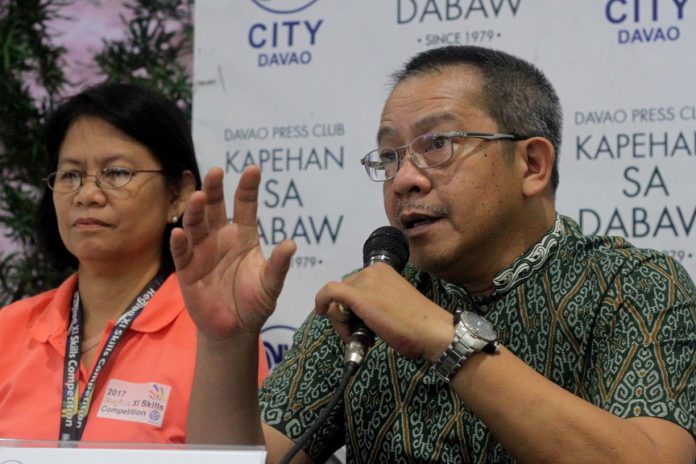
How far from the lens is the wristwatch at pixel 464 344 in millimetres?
1614

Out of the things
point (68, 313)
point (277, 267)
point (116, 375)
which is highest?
point (277, 267)

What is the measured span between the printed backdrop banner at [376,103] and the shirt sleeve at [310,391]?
0.82 m

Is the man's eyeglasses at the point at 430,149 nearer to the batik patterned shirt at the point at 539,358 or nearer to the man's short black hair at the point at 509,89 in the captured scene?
the man's short black hair at the point at 509,89

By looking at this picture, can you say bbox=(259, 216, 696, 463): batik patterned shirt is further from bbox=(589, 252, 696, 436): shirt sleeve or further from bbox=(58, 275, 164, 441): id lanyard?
bbox=(58, 275, 164, 441): id lanyard

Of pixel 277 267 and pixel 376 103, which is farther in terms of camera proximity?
pixel 376 103

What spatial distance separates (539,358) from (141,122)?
1381mm

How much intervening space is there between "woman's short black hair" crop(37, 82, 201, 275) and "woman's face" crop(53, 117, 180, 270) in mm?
23

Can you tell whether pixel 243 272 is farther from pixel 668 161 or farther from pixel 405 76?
pixel 668 161

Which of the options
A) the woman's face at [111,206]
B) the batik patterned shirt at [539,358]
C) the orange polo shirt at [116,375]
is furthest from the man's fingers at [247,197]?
the woman's face at [111,206]

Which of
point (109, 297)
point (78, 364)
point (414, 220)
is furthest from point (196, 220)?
point (109, 297)

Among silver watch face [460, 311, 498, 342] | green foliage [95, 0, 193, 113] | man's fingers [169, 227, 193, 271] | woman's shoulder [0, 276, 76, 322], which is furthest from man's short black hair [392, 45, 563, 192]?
green foliage [95, 0, 193, 113]

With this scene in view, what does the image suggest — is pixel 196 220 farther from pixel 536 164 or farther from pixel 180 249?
pixel 536 164

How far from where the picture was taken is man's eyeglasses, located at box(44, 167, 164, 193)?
270 centimetres

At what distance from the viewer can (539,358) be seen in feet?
6.31
